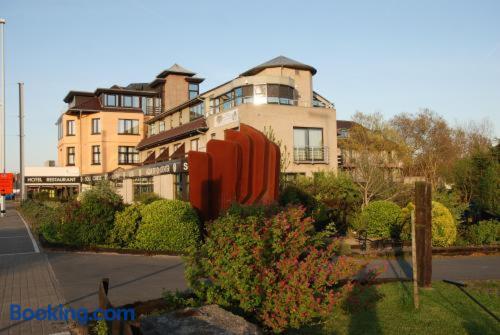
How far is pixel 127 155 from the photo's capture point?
52500 mm

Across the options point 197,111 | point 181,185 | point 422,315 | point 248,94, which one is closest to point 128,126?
point 197,111

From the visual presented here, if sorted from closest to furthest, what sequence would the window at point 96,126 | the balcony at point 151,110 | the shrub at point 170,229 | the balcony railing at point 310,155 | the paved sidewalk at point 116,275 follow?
the paved sidewalk at point 116,275 → the shrub at point 170,229 → the balcony railing at point 310,155 → the window at point 96,126 → the balcony at point 151,110

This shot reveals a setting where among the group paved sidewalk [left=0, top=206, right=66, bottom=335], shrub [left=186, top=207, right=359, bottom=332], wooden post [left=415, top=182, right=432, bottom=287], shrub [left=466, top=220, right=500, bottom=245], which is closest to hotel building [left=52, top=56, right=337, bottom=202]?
shrub [left=466, top=220, right=500, bottom=245]

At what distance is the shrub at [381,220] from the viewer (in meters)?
17.0

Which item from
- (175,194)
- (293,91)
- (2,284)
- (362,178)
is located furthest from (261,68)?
(2,284)

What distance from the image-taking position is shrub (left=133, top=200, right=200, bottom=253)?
14.5 metres

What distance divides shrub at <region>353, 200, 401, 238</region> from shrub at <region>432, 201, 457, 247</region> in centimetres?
160

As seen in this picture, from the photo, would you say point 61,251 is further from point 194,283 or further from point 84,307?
point 194,283

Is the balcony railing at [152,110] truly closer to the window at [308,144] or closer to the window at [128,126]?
the window at [128,126]

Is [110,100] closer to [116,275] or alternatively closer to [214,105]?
[214,105]

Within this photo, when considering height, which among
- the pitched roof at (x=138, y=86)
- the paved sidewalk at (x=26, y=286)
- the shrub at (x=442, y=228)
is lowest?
the paved sidewalk at (x=26, y=286)

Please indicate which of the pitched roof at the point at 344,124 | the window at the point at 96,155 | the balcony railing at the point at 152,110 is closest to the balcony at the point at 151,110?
the balcony railing at the point at 152,110

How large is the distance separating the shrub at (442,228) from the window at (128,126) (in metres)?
41.6

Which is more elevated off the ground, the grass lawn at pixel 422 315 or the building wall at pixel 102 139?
the building wall at pixel 102 139
